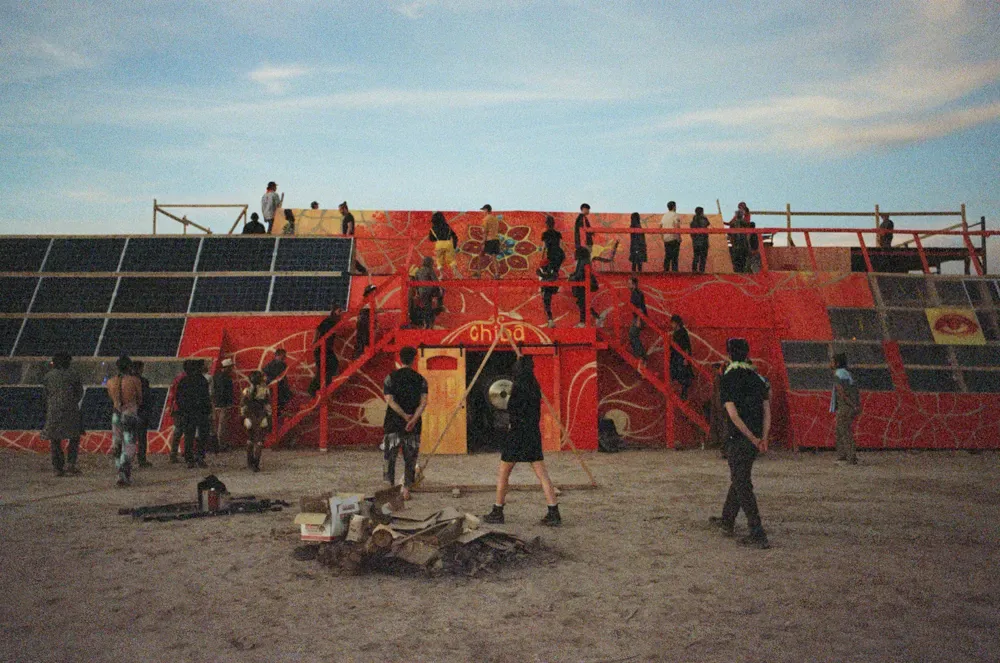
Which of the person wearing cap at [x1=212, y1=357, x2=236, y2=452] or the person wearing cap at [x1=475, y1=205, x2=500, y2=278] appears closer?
the person wearing cap at [x1=212, y1=357, x2=236, y2=452]

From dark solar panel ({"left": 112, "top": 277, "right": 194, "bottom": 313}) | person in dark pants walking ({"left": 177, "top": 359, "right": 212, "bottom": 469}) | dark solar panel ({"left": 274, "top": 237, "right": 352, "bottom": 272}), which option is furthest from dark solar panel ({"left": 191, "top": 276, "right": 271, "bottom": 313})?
person in dark pants walking ({"left": 177, "top": 359, "right": 212, "bottom": 469})

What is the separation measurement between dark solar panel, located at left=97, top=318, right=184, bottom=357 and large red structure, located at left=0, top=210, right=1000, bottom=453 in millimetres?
215

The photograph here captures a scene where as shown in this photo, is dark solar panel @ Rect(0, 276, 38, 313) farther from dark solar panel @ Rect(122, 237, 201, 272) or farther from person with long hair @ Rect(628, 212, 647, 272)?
person with long hair @ Rect(628, 212, 647, 272)

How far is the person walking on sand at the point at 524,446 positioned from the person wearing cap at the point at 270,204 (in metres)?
14.7

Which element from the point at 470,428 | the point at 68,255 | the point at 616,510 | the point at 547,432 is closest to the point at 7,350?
the point at 68,255

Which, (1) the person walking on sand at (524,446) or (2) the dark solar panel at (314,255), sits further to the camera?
(2) the dark solar panel at (314,255)

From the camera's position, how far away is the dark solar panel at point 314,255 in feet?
57.3

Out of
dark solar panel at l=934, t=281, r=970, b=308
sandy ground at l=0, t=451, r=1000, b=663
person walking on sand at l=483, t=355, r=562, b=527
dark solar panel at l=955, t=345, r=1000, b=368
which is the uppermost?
dark solar panel at l=934, t=281, r=970, b=308

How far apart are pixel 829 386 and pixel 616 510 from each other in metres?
8.88

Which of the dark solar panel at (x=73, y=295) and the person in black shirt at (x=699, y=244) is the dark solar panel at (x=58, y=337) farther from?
the person in black shirt at (x=699, y=244)

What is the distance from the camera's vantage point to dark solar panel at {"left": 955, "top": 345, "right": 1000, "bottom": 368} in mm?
16188

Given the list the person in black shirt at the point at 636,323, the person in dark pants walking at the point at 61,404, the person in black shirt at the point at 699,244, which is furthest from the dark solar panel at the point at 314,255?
the person in black shirt at the point at 699,244

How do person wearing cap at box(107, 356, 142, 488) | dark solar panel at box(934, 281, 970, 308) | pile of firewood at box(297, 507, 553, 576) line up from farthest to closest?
dark solar panel at box(934, 281, 970, 308) < person wearing cap at box(107, 356, 142, 488) < pile of firewood at box(297, 507, 553, 576)

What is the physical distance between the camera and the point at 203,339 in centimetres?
1628
